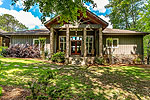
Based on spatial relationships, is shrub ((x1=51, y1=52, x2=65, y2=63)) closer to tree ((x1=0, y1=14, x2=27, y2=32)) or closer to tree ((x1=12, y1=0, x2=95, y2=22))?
tree ((x1=12, y1=0, x2=95, y2=22))

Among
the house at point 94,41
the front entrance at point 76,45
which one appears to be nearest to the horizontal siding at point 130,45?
the house at point 94,41

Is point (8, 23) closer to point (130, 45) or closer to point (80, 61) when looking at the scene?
point (80, 61)

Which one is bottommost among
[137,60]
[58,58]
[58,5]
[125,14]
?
[137,60]

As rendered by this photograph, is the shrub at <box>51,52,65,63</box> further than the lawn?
Yes

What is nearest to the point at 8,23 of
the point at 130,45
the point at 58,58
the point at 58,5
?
the point at 58,58

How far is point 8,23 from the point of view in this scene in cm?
4312

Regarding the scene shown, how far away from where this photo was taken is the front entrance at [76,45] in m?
12.0

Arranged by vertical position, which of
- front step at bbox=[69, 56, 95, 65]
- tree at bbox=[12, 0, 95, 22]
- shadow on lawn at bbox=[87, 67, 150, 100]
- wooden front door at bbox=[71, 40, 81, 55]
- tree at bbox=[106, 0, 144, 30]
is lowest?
Answer: shadow on lawn at bbox=[87, 67, 150, 100]

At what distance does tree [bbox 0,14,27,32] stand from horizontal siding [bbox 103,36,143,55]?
156 ft

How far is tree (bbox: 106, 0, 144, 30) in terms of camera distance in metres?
18.9

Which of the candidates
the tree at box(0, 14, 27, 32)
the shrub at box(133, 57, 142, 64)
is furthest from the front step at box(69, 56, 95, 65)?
the tree at box(0, 14, 27, 32)

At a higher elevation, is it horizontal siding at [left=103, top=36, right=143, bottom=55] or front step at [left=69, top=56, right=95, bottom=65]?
horizontal siding at [left=103, top=36, right=143, bottom=55]

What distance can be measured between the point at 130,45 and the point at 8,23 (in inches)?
2055

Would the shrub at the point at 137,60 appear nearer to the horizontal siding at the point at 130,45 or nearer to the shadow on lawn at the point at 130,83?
the horizontal siding at the point at 130,45
